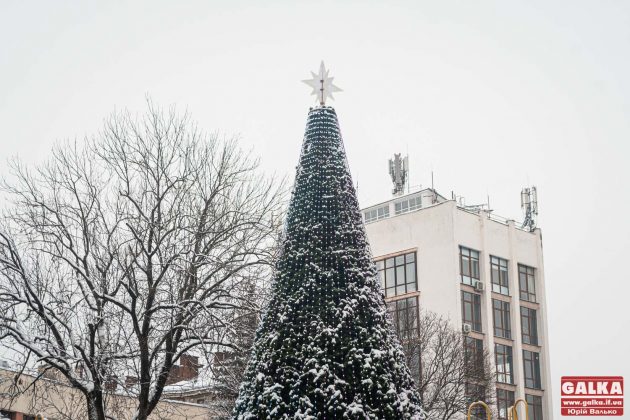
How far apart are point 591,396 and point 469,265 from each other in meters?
13.8

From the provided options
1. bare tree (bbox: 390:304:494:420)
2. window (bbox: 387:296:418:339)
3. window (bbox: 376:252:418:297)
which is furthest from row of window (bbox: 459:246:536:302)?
bare tree (bbox: 390:304:494:420)

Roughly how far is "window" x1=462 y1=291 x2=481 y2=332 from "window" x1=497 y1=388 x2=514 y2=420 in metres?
4.25

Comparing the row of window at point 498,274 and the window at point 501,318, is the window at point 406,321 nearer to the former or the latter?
the row of window at point 498,274

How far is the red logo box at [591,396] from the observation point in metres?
41.2

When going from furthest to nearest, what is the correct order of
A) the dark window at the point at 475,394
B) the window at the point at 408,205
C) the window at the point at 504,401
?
the window at the point at 408,205
the window at the point at 504,401
the dark window at the point at 475,394

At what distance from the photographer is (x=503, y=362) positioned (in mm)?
53719

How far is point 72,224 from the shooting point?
869 inches

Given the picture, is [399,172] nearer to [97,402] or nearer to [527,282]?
[527,282]

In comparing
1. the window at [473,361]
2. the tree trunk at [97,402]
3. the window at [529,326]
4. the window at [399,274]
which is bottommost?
the tree trunk at [97,402]

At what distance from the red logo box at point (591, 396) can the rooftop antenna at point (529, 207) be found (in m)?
18.1

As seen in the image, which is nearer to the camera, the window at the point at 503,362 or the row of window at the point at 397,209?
the window at the point at 503,362

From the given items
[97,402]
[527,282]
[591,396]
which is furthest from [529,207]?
[97,402]

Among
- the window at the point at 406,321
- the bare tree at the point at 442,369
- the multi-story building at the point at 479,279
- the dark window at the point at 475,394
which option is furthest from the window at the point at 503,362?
the bare tree at the point at 442,369

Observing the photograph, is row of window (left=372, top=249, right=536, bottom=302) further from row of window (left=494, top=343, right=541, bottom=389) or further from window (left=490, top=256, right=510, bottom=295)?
row of window (left=494, top=343, right=541, bottom=389)
